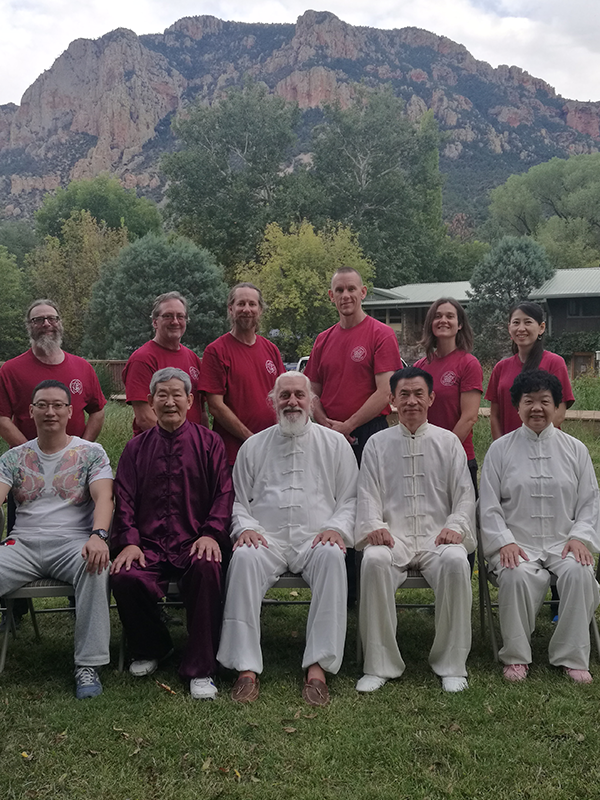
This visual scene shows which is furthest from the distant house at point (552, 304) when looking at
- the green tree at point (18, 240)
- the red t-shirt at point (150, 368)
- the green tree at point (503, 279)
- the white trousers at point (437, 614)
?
the green tree at point (18, 240)

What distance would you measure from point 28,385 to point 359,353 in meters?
2.19

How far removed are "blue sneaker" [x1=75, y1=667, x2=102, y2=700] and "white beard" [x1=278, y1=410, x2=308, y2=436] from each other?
174 cm

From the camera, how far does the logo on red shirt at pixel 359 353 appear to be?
16.2 feet

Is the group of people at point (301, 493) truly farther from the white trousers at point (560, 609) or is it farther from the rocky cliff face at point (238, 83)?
the rocky cliff face at point (238, 83)

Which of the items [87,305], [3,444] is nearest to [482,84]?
[87,305]

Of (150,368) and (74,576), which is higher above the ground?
(150,368)

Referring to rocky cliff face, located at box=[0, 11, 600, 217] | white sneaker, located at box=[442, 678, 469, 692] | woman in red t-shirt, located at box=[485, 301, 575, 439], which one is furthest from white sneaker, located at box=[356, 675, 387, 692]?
rocky cliff face, located at box=[0, 11, 600, 217]

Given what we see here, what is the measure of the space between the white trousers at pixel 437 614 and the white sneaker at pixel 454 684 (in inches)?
1.7

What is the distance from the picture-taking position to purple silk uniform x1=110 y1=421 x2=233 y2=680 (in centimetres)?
399

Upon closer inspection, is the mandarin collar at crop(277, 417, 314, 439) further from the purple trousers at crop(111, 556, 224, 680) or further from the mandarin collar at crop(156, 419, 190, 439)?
the purple trousers at crop(111, 556, 224, 680)

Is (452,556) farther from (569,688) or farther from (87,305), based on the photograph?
(87,305)

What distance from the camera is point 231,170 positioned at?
4919 centimetres

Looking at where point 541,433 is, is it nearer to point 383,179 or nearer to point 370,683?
point 370,683

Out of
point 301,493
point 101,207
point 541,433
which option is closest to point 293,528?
point 301,493
